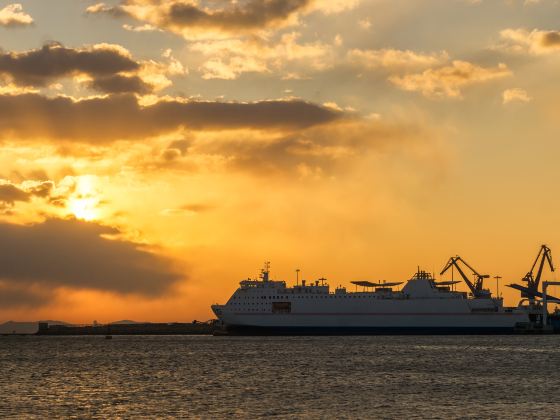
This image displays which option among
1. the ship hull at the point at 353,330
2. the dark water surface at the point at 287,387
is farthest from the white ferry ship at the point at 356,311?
the dark water surface at the point at 287,387

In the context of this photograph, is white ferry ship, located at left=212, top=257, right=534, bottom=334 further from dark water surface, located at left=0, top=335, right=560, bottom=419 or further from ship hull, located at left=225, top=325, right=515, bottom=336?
dark water surface, located at left=0, top=335, right=560, bottom=419

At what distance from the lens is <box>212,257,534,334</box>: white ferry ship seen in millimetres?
161000

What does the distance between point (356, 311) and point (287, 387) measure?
336 feet

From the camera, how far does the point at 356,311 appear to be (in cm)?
16200

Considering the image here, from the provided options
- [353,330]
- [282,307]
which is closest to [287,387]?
[282,307]

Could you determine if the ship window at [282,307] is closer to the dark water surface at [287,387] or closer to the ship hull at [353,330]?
the ship hull at [353,330]

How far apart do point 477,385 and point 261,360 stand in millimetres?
32872

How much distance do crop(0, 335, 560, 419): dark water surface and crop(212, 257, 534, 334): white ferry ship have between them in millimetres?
62739

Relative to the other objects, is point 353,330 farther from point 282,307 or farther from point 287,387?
point 287,387

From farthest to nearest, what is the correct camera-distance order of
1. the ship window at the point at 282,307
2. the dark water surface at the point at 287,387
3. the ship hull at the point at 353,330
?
the ship window at the point at 282,307, the ship hull at the point at 353,330, the dark water surface at the point at 287,387

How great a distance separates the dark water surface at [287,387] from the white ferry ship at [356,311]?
62739mm

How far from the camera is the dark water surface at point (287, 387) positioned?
158 ft

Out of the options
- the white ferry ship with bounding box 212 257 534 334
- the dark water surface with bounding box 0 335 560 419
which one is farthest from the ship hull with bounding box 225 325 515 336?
the dark water surface with bounding box 0 335 560 419

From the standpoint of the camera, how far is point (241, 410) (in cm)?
4825
